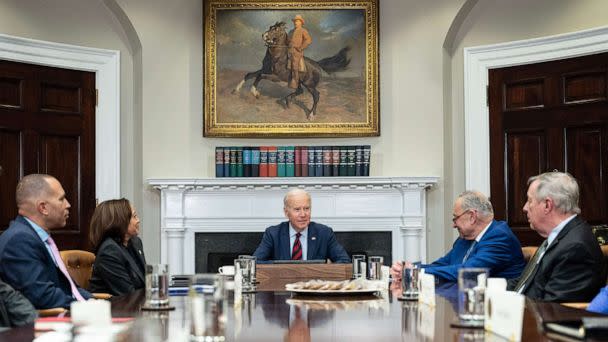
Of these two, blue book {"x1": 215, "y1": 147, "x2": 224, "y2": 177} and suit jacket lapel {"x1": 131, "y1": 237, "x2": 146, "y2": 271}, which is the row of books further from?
suit jacket lapel {"x1": 131, "y1": 237, "x2": 146, "y2": 271}

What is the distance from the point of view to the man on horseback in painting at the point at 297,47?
7836 mm

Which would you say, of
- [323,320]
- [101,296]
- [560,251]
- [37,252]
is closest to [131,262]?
[101,296]

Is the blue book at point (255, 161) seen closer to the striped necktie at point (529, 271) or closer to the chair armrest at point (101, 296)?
the chair armrest at point (101, 296)

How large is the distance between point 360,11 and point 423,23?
1.79ft

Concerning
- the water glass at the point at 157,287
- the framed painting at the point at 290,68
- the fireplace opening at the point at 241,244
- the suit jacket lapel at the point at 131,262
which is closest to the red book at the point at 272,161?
the framed painting at the point at 290,68

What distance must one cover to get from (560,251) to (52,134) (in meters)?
4.79

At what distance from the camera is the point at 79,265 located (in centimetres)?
540

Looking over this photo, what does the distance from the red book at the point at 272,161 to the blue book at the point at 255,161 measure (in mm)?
94

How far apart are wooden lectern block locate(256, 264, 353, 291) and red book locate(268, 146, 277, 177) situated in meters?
2.91

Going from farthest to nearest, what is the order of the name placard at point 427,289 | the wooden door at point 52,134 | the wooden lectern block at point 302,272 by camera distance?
the wooden door at point 52,134 < the wooden lectern block at point 302,272 < the name placard at point 427,289

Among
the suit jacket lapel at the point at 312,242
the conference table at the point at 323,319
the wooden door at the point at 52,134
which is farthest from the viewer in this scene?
the wooden door at the point at 52,134

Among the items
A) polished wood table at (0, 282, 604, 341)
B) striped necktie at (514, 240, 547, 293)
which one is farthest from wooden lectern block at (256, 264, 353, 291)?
polished wood table at (0, 282, 604, 341)

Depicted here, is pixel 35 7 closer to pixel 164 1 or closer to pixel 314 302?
pixel 164 1

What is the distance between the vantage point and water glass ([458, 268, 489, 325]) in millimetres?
2441
